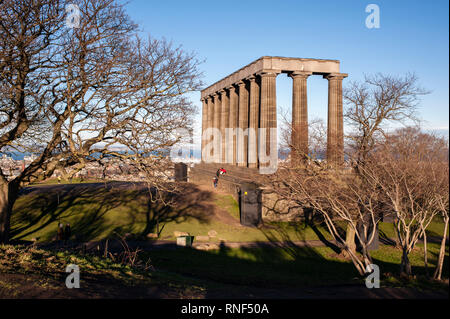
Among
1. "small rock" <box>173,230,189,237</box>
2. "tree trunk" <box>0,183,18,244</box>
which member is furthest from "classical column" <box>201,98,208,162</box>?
"tree trunk" <box>0,183,18,244</box>

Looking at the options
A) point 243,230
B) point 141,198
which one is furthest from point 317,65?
point 141,198

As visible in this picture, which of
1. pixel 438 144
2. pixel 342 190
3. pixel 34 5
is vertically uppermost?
pixel 34 5

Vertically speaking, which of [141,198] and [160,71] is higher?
[160,71]

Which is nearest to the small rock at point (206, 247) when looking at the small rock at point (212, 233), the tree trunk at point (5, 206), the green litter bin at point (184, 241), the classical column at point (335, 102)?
the green litter bin at point (184, 241)

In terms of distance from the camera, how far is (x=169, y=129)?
51.1ft

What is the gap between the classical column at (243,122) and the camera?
42.3m

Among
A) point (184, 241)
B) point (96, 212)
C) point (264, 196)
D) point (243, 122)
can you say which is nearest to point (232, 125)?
point (243, 122)

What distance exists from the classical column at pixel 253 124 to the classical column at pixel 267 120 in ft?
7.23

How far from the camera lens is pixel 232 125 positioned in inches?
1849

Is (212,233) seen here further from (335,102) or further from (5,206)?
(335,102)

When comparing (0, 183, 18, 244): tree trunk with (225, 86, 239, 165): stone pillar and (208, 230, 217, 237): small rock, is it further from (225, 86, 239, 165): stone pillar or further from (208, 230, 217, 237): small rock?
(225, 86, 239, 165): stone pillar

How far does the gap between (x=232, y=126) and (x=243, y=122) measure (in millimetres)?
4720
